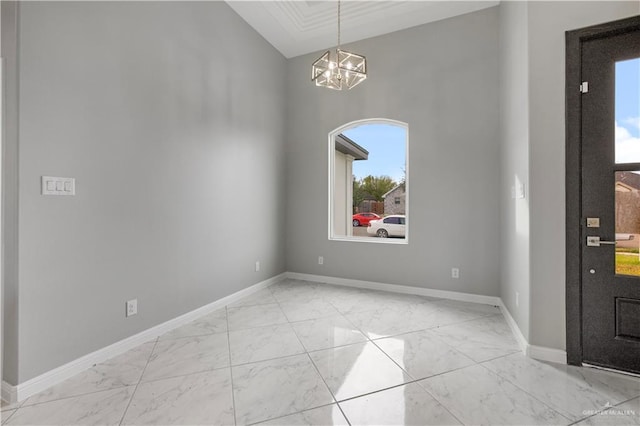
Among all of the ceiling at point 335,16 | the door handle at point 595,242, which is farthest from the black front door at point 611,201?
the ceiling at point 335,16

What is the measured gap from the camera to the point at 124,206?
7.66 ft

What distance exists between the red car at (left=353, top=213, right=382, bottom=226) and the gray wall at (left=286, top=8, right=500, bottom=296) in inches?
14.0

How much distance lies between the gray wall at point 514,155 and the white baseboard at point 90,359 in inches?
121

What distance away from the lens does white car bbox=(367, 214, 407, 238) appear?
4084 mm

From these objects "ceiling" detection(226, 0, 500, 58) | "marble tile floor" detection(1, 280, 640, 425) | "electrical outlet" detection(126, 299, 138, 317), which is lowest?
"marble tile floor" detection(1, 280, 640, 425)

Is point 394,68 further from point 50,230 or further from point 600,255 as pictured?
point 50,230

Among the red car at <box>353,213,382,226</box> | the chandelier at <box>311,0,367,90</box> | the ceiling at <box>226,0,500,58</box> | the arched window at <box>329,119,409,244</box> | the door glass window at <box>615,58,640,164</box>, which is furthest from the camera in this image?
the red car at <box>353,213,382,226</box>

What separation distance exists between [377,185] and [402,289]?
5.04 ft

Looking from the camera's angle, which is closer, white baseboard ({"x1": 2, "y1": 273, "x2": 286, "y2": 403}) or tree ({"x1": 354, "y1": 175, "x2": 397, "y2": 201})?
white baseboard ({"x1": 2, "y1": 273, "x2": 286, "y2": 403})

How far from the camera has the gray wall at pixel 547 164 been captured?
2.10 m

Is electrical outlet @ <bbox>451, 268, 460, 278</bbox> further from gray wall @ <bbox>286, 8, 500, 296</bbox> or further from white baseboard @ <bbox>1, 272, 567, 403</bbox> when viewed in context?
white baseboard @ <bbox>1, 272, 567, 403</bbox>

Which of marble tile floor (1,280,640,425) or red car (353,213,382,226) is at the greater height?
red car (353,213,382,226)

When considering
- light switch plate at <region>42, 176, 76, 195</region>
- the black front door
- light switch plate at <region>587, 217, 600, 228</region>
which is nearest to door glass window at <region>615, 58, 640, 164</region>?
the black front door

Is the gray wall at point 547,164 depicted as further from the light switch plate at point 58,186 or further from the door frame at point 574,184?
the light switch plate at point 58,186
